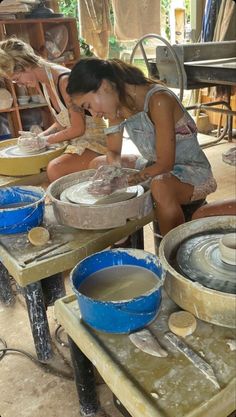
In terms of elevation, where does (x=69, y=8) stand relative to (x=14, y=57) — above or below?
above

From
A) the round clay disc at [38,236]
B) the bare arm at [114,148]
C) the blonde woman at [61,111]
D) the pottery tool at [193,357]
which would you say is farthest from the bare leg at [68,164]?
the pottery tool at [193,357]

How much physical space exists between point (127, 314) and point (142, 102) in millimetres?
1092

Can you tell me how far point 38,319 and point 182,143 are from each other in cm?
100

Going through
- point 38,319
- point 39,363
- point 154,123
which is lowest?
point 39,363

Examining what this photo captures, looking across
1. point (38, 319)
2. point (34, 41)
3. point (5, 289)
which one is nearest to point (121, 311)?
point (38, 319)

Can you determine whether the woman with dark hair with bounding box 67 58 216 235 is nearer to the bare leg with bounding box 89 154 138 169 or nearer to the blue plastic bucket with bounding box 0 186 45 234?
the bare leg with bounding box 89 154 138 169

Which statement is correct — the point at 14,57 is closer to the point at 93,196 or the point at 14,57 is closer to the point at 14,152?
the point at 14,152

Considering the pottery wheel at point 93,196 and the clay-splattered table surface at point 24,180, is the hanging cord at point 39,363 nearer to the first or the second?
the pottery wheel at point 93,196

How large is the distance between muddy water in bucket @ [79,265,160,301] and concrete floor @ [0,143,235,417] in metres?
0.53

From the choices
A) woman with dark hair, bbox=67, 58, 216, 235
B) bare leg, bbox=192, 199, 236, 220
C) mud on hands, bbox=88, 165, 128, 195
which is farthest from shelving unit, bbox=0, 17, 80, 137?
bare leg, bbox=192, 199, 236, 220

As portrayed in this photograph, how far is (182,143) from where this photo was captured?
69.9 inches

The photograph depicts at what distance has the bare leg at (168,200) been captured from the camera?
1.53m

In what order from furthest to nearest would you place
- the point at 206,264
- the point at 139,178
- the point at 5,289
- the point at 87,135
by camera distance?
the point at 87,135
the point at 5,289
the point at 139,178
the point at 206,264

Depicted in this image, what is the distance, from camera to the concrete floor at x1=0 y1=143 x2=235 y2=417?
4.38ft
